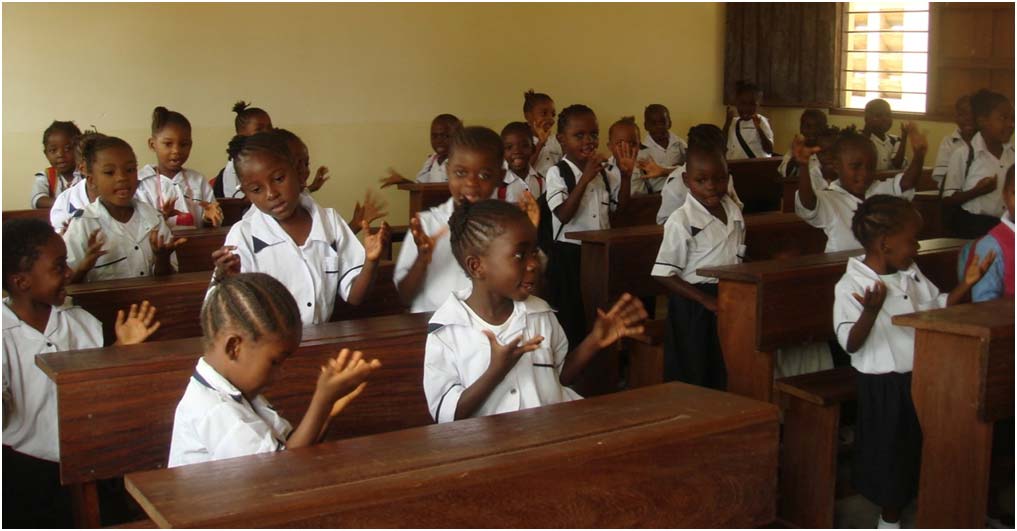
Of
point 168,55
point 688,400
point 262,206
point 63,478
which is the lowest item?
point 63,478

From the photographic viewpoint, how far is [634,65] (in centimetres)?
1025

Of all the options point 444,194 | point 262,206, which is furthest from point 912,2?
point 262,206

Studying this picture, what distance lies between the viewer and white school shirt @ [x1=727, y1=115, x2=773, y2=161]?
8.94 meters

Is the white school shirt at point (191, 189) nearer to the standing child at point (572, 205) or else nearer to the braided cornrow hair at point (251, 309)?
the standing child at point (572, 205)

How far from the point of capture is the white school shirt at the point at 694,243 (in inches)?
151

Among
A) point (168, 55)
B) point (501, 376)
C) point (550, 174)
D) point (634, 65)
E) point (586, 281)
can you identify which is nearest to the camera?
point (501, 376)

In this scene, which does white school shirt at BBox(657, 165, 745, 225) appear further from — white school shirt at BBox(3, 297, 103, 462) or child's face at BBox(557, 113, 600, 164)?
white school shirt at BBox(3, 297, 103, 462)

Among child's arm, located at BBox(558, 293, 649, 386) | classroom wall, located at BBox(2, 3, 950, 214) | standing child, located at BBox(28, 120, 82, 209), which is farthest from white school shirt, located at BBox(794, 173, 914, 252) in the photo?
classroom wall, located at BBox(2, 3, 950, 214)

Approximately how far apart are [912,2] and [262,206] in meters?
7.40

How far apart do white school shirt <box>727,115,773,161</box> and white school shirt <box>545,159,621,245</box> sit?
4.02 meters

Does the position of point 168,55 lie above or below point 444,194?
above

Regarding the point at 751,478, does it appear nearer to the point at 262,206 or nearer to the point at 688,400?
the point at 688,400

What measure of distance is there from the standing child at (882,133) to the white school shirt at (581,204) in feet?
10.2

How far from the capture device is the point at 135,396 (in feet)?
8.23
